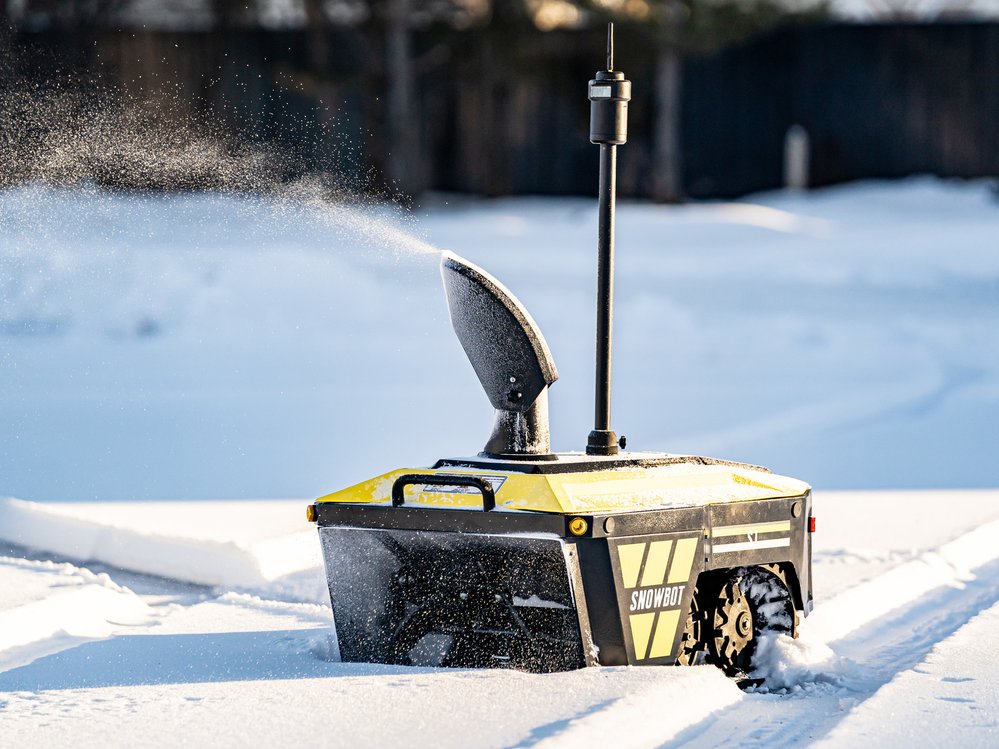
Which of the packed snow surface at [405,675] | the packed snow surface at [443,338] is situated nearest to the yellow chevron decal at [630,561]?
the packed snow surface at [405,675]

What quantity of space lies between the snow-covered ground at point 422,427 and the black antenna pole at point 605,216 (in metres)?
0.60

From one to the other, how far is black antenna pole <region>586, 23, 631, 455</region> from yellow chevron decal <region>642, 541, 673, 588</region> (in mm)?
462

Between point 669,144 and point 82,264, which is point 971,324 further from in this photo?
point 82,264

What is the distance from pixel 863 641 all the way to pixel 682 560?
137 cm

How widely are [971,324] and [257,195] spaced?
28.6 ft

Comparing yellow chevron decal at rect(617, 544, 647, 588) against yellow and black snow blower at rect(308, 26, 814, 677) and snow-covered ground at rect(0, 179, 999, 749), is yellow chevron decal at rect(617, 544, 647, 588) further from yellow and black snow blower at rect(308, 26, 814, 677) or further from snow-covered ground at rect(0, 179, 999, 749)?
snow-covered ground at rect(0, 179, 999, 749)

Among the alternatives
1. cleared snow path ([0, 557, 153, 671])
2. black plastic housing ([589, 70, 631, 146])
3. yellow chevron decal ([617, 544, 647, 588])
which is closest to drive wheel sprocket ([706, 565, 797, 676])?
yellow chevron decal ([617, 544, 647, 588])

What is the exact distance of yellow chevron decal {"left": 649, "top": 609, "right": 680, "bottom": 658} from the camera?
14.9 feet

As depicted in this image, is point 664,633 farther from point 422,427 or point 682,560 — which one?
point 422,427

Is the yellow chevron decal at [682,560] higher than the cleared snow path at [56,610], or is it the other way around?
the yellow chevron decal at [682,560]

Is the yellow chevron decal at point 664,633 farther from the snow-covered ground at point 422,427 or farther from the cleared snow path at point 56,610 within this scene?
the cleared snow path at point 56,610

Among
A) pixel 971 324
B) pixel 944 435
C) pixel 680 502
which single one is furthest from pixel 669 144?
pixel 680 502

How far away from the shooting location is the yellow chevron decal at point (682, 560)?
456cm

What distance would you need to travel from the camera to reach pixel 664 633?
15.0 ft
